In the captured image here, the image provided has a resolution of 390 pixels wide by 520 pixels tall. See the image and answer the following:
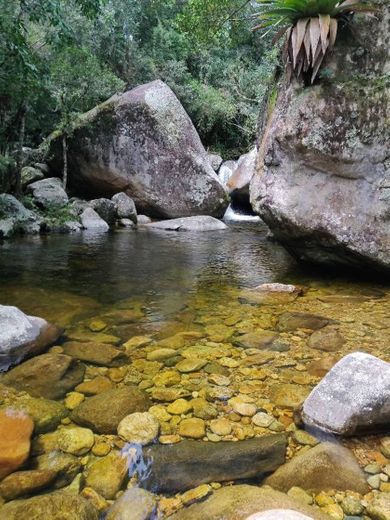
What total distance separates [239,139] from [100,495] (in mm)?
19798

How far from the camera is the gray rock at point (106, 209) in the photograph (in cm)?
1284

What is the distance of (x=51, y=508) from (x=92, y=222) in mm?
10704

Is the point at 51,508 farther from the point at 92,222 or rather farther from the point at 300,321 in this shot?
the point at 92,222

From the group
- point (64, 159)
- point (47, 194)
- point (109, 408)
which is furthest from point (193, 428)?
point (64, 159)

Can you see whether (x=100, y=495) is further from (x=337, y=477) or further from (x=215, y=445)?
(x=337, y=477)

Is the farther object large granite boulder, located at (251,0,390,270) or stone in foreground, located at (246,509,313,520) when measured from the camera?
large granite boulder, located at (251,0,390,270)

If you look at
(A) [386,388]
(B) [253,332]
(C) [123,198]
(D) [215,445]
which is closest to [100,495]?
(D) [215,445]

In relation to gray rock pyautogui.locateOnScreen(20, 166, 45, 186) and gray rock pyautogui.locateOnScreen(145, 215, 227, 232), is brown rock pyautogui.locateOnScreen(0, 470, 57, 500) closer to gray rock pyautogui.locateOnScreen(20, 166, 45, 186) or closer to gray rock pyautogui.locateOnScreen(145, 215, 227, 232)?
gray rock pyautogui.locateOnScreen(145, 215, 227, 232)

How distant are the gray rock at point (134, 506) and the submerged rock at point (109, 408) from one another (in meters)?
0.54

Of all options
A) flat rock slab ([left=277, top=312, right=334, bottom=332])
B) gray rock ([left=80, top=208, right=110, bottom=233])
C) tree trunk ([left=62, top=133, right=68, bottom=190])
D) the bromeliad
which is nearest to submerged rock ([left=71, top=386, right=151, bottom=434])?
flat rock slab ([left=277, top=312, right=334, bottom=332])

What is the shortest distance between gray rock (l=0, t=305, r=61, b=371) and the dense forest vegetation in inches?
283

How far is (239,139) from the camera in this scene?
66.6 feet

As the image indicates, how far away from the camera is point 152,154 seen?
13.7m

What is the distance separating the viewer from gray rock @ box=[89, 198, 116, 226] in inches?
505
